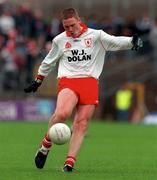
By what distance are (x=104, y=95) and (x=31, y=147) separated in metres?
14.5

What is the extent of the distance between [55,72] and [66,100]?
18.8m

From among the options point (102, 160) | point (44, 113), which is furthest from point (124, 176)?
Result: point (44, 113)

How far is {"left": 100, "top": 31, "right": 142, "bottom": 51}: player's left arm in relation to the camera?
43.7 feet

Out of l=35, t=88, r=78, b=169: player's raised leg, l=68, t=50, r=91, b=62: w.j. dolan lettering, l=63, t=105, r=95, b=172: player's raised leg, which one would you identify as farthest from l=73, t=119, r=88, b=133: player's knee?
l=68, t=50, r=91, b=62: w.j. dolan lettering

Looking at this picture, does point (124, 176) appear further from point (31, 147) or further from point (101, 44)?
point (31, 147)

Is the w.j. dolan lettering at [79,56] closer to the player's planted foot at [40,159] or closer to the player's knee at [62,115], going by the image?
the player's knee at [62,115]

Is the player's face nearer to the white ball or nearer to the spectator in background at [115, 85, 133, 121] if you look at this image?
the white ball

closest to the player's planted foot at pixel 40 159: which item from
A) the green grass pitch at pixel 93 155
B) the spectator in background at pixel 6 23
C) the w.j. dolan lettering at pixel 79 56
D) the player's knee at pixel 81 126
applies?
the green grass pitch at pixel 93 155

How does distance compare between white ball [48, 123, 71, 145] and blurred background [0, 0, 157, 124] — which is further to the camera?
blurred background [0, 0, 157, 124]

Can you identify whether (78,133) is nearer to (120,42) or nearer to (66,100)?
(66,100)

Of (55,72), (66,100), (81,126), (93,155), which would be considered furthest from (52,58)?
(55,72)

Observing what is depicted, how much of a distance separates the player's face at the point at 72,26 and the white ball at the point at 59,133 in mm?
1432

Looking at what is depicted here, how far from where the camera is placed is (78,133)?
13.2 meters

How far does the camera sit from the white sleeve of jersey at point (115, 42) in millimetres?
13383
